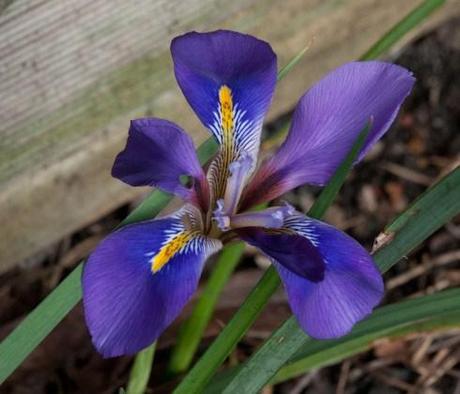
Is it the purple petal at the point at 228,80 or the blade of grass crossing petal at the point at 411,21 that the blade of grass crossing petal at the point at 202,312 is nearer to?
the purple petal at the point at 228,80

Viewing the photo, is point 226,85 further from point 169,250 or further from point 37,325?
point 37,325

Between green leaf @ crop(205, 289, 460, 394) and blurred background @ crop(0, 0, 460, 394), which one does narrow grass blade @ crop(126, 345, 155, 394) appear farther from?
blurred background @ crop(0, 0, 460, 394)

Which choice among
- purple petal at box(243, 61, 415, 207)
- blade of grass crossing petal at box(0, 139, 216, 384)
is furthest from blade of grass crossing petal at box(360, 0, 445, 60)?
blade of grass crossing petal at box(0, 139, 216, 384)

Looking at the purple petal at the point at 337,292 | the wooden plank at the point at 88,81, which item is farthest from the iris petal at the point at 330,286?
the wooden plank at the point at 88,81

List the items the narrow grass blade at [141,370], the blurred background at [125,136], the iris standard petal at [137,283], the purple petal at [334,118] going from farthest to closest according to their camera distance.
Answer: the blurred background at [125,136] < the narrow grass blade at [141,370] < the purple petal at [334,118] < the iris standard petal at [137,283]

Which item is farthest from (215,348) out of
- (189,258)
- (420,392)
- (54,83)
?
(420,392)

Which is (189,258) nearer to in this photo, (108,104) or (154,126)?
(154,126)

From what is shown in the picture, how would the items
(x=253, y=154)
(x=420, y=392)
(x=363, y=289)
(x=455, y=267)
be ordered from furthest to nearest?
(x=455, y=267)
(x=420, y=392)
(x=253, y=154)
(x=363, y=289)
